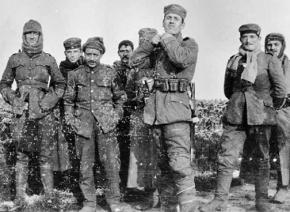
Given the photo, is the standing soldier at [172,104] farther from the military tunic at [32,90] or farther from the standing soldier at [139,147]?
the military tunic at [32,90]

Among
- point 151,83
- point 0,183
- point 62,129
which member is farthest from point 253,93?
point 0,183

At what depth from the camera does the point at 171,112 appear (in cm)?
521

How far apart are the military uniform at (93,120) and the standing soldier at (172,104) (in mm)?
613

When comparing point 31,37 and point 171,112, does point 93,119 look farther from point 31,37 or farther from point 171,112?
point 31,37

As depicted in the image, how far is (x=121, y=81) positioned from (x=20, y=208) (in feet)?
7.76

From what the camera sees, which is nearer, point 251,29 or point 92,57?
point 251,29

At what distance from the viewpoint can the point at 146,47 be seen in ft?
17.9

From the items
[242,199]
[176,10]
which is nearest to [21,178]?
[176,10]

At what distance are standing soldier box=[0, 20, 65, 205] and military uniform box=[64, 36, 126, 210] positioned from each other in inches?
13.5

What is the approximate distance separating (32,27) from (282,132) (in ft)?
12.6

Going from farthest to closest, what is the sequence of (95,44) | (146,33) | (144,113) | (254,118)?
1. (146,33)
2. (95,44)
3. (254,118)
4. (144,113)

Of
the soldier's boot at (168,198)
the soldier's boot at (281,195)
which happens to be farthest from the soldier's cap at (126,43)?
the soldier's boot at (281,195)

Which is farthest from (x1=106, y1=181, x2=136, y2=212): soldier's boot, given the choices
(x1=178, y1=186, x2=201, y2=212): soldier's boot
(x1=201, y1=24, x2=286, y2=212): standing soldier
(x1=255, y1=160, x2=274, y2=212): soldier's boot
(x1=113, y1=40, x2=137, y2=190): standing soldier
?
(x1=255, y1=160, x2=274, y2=212): soldier's boot

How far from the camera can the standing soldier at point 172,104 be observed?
16.6 feet
